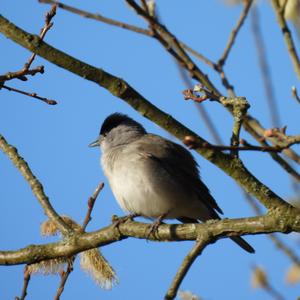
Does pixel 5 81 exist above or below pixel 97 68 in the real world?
above

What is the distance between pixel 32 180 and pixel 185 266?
1.72 m

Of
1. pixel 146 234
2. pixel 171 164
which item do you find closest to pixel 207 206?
pixel 171 164

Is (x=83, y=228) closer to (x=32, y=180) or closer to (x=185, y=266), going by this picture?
(x=32, y=180)

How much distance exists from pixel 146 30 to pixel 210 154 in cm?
79

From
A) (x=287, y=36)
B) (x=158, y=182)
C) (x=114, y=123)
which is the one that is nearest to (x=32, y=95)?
(x=287, y=36)

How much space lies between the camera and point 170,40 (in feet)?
11.3

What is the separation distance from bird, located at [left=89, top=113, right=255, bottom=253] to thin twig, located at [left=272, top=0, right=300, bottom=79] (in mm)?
2410

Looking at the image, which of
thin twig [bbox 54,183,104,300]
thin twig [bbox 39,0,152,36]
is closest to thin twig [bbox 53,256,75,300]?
thin twig [bbox 54,183,104,300]

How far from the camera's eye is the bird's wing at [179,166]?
5.91 m

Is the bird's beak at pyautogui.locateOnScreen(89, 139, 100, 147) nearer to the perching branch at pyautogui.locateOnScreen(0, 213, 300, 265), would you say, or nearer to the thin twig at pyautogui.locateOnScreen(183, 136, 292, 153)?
the perching branch at pyautogui.locateOnScreen(0, 213, 300, 265)

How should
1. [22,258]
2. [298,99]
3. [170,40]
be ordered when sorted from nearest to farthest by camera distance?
[298,99] < [170,40] < [22,258]

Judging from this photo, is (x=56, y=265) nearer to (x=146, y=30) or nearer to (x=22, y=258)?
(x=22, y=258)

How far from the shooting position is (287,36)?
3.56 metres

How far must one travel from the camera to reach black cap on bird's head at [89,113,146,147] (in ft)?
23.7
